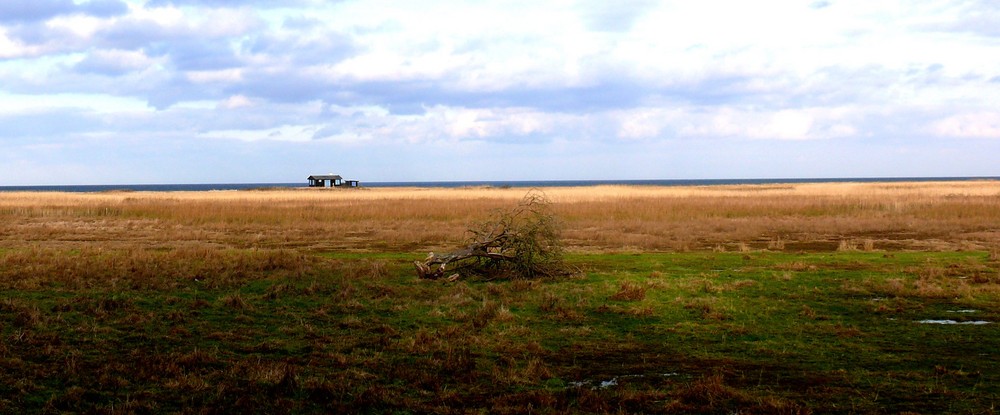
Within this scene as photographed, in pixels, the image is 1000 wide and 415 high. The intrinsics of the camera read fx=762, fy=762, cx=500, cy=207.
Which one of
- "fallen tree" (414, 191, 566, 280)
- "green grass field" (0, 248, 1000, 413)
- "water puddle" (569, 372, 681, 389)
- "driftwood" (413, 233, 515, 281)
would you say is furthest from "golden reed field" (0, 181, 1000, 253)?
"water puddle" (569, 372, 681, 389)

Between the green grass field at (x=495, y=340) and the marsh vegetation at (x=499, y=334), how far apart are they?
0.05m

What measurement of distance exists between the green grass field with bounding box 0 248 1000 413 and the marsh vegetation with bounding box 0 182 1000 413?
5 cm

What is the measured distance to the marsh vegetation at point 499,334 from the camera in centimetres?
856

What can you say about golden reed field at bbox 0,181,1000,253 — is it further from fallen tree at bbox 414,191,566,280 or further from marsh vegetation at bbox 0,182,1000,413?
fallen tree at bbox 414,191,566,280

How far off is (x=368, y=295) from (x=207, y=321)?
12.0ft

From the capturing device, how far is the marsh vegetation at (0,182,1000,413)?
8.56 metres

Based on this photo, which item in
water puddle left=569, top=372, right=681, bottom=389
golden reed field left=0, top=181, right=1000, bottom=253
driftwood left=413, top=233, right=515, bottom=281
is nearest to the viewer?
water puddle left=569, top=372, right=681, bottom=389

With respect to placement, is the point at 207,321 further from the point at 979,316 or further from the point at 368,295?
the point at 979,316

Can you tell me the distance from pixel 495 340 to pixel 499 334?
0.40m

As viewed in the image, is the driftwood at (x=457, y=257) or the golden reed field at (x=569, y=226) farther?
the golden reed field at (x=569, y=226)

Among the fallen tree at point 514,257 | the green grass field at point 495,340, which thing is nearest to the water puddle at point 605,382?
the green grass field at point 495,340

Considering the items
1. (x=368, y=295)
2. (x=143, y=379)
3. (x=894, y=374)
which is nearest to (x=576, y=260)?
(x=368, y=295)

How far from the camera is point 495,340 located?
11812mm

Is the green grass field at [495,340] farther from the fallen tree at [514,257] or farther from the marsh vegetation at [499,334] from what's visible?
the fallen tree at [514,257]
